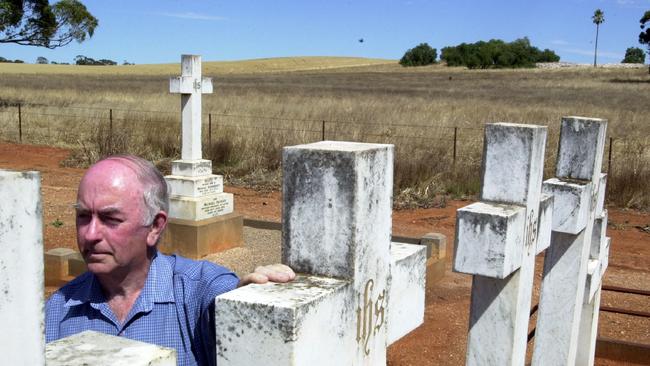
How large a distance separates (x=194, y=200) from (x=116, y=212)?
22.5ft

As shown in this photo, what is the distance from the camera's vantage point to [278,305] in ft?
4.40

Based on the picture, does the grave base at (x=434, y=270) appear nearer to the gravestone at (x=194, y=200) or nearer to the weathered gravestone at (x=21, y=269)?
the gravestone at (x=194, y=200)

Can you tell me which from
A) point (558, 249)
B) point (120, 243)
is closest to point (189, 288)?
point (120, 243)

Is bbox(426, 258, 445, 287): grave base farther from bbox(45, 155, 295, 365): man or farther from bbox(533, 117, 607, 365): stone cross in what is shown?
bbox(45, 155, 295, 365): man

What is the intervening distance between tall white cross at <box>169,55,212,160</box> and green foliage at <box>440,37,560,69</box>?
2790 inches

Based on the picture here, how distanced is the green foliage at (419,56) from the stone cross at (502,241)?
8497 cm

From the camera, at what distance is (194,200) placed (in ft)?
28.0

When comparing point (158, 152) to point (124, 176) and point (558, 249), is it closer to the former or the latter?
point (558, 249)

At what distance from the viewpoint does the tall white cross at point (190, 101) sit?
8898mm

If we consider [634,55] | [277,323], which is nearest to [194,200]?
[277,323]

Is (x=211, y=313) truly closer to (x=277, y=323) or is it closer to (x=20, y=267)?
(x=277, y=323)

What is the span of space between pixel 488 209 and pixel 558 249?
1256 mm

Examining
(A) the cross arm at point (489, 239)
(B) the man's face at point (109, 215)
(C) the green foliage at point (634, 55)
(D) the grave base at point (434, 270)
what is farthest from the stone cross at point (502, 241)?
(C) the green foliage at point (634, 55)

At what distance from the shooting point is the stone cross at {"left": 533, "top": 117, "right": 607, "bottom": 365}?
317cm
